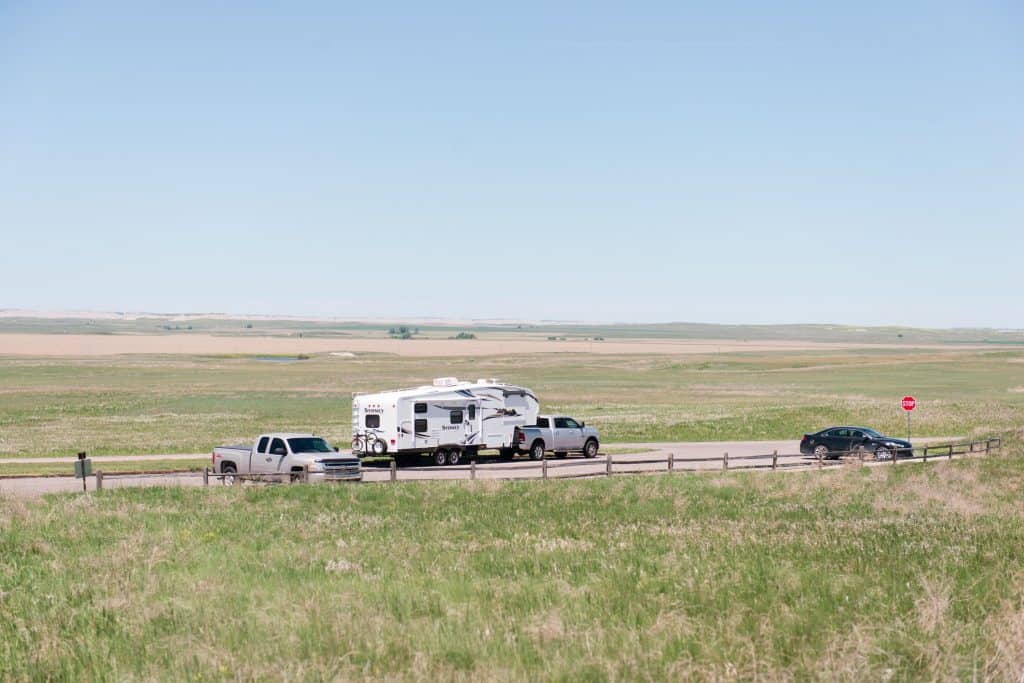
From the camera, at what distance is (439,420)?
3975 cm

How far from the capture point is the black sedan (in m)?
42.2

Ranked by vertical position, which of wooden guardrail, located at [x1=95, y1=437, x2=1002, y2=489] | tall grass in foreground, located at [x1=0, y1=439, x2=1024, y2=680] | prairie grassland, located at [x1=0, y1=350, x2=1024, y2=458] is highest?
tall grass in foreground, located at [x1=0, y1=439, x2=1024, y2=680]

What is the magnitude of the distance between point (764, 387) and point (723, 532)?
2795 inches


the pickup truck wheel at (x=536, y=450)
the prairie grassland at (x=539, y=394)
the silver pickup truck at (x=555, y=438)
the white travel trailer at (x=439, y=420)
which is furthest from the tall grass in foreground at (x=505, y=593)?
the prairie grassland at (x=539, y=394)

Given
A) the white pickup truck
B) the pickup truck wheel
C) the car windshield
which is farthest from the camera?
the pickup truck wheel

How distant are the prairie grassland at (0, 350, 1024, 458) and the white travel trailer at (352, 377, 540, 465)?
32.4ft

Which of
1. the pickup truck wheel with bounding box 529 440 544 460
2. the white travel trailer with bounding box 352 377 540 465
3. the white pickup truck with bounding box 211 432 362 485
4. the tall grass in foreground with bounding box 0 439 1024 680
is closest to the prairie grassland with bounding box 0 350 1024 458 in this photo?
the white travel trailer with bounding box 352 377 540 465

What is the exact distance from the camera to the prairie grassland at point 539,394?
2156 inches

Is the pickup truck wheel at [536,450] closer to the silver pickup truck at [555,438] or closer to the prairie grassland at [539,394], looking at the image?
the silver pickup truck at [555,438]

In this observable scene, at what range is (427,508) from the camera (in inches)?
1078

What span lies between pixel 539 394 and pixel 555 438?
4082 cm

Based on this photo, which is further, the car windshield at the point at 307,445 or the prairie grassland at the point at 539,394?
the prairie grassland at the point at 539,394

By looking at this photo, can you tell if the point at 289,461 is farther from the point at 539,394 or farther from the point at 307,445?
the point at 539,394

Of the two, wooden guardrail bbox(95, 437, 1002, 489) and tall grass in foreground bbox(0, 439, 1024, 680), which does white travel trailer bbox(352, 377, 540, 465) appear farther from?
tall grass in foreground bbox(0, 439, 1024, 680)
